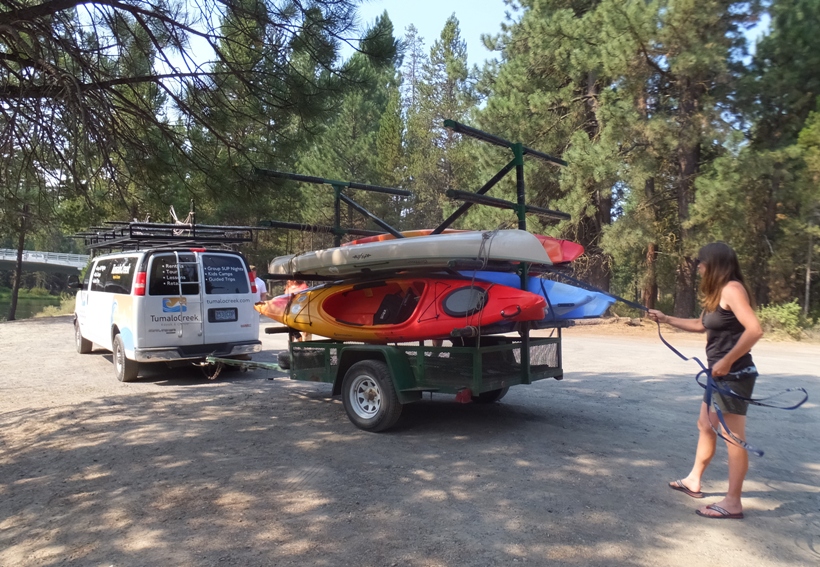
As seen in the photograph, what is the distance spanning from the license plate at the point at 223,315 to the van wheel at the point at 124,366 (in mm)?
1371

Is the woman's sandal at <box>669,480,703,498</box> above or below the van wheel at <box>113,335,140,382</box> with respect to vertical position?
below

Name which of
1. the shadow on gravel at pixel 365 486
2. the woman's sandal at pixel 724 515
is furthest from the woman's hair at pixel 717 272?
the shadow on gravel at pixel 365 486

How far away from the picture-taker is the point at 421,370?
6.08 meters

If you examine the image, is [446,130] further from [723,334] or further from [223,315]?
[723,334]

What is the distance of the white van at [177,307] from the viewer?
30.1ft

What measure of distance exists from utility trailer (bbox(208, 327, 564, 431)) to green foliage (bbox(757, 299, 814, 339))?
48.7ft

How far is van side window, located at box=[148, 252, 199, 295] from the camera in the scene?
9.26 meters

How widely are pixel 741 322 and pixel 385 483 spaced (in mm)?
2814

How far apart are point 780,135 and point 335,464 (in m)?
20.7

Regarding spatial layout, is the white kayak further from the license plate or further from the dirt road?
the license plate

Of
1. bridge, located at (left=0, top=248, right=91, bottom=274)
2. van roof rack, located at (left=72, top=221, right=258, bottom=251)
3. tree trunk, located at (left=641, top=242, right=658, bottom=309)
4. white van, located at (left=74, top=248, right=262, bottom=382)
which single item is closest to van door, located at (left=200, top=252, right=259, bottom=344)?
white van, located at (left=74, top=248, right=262, bottom=382)

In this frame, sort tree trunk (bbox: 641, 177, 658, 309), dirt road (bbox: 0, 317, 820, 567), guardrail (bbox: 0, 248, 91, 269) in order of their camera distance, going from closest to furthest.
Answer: dirt road (bbox: 0, 317, 820, 567), tree trunk (bbox: 641, 177, 658, 309), guardrail (bbox: 0, 248, 91, 269)

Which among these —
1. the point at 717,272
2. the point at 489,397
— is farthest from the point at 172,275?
the point at 717,272

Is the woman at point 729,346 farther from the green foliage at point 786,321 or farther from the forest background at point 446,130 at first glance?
the green foliage at point 786,321
